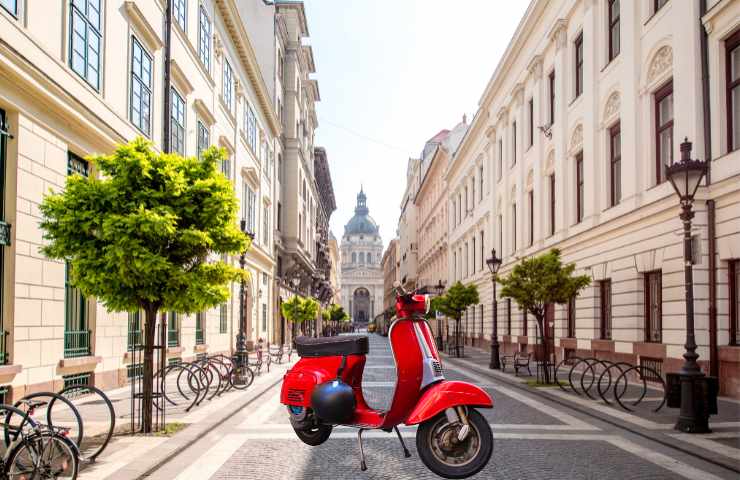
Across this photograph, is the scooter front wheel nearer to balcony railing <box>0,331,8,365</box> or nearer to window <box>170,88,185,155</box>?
balcony railing <box>0,331,8,365</box>

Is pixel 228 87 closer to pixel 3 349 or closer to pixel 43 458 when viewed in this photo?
pixel 3 349

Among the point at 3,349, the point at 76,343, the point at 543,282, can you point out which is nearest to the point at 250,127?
the point at 543,282

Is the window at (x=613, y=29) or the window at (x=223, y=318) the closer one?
the window at (x=613, y=29)

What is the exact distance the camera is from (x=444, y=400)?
19.4 ft

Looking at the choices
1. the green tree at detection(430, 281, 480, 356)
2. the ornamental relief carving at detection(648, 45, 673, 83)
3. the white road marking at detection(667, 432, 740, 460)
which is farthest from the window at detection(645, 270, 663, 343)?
the green tree at detection(430, 281, 480, 356)

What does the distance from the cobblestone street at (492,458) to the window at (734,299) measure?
4.15 metres

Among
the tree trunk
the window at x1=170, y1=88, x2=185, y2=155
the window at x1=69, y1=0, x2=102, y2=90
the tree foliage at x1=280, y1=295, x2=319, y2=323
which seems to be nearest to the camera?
the tree trunk

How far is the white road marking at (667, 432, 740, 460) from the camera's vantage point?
8.20m

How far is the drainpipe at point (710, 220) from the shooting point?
14242 millimetres

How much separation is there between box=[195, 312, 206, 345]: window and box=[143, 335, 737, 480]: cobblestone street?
40.8 ft

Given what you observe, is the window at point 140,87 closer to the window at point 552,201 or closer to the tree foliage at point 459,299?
the window at point 552,201

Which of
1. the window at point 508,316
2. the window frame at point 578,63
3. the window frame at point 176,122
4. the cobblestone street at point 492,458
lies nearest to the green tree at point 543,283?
the cobblestone street at point 492,458

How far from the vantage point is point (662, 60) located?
55.5 feet

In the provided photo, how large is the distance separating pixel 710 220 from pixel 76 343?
13275mm
